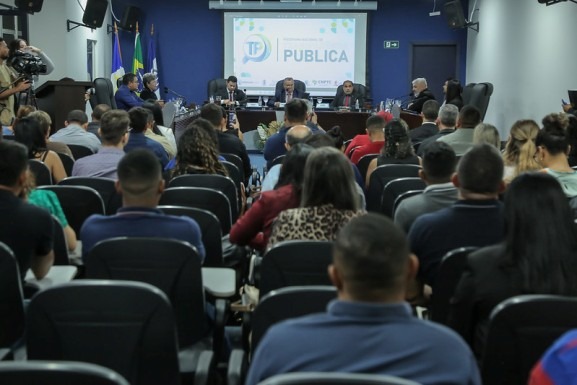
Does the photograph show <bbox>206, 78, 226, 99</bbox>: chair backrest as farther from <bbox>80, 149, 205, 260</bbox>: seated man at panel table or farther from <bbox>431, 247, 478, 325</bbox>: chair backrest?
<bbox>431, 247, 478, 325</bbox>: chair backrest

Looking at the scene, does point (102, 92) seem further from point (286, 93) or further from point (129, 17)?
point (129, 17)

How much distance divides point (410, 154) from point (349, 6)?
10.3 metres

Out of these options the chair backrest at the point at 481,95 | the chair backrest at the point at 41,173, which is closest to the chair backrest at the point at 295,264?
the chair backrest at the point at 41,173

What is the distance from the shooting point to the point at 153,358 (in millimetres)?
2361

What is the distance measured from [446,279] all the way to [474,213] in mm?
321

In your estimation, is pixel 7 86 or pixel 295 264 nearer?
pixel 295 264

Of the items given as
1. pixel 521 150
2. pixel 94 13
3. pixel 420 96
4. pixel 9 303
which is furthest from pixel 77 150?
pixel 420 96

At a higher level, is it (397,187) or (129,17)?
(129,17)

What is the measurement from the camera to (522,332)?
217 centimetres

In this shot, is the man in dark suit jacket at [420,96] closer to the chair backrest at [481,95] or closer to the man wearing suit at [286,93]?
the chair backrest at [481,95]

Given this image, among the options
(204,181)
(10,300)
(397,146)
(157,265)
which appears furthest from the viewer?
(397,146)

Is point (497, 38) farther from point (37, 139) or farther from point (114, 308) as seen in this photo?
point (114, 308)

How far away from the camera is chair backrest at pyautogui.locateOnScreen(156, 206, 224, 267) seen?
11.6ft

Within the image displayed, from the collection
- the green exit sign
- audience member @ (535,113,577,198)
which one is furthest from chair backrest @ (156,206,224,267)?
the green exit sign
